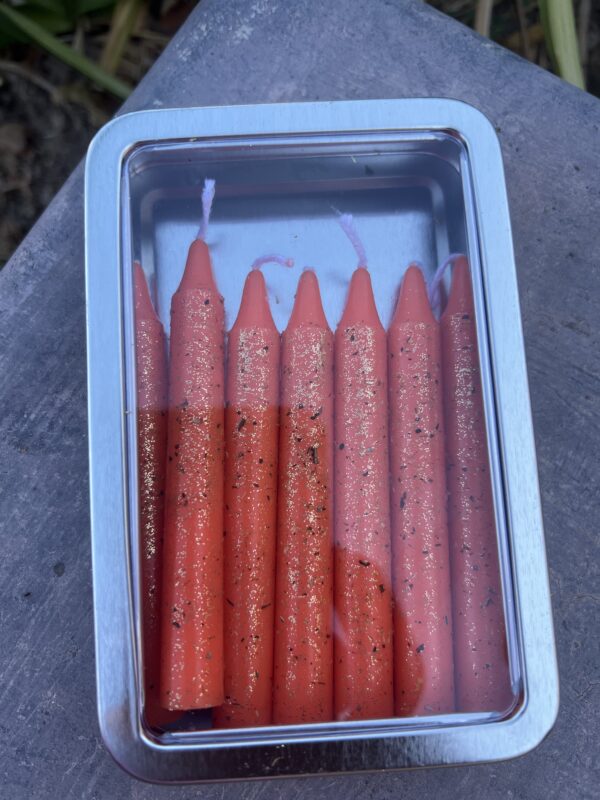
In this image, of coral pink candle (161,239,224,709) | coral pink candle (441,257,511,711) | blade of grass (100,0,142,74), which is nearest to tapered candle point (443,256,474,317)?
coral pink candle (441,257,511,711)

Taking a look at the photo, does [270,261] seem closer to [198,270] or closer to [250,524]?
[198,270]

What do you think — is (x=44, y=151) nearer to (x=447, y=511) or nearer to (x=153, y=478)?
(x=153, y=478)

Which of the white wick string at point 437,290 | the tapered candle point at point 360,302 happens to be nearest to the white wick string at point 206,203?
the tapered candle point at point 360,302

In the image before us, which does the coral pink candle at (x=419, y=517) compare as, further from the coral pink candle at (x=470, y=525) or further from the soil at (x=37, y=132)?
the soil at (x=37, y=132)

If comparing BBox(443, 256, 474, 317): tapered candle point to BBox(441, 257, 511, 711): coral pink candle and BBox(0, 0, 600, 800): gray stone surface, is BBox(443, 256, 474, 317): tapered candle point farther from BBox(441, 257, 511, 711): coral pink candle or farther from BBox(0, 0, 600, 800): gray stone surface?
BBox(0, 0, 600, 800): gray stone surface

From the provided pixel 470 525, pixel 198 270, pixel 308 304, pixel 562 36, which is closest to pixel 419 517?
pixel 470 525

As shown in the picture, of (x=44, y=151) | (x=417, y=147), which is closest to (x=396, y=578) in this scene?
(x=417, y=147)
